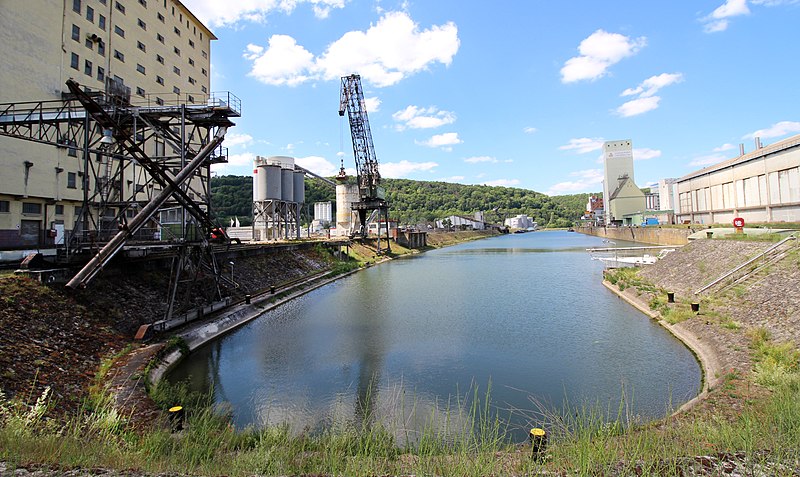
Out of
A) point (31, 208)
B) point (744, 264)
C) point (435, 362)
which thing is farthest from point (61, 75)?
point (744, 264)

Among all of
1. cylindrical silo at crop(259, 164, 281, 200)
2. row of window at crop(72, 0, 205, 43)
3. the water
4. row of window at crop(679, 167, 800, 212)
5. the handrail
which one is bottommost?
the water

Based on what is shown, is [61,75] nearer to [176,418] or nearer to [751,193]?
[176,418]

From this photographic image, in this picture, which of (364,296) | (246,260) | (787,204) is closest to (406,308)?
(364,296)

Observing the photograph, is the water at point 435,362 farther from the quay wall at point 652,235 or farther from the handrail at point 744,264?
the quay wall at point 652,235

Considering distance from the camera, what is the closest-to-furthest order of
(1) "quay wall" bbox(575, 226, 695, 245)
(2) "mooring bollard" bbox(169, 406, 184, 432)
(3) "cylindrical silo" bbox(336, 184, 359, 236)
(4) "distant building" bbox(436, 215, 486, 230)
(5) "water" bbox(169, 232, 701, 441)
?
1. (2) "mooring bollard" bbox(169, 406, 184, 432)
2. (5) "water" bbox(169, 232, 701, 441)
3. (1) "quay wall" bbox(575, 226, 695, 245)
4. (3) "cylindrical silo" bbox(336, 184, 359, 236)
5. (4) "distant building" bbox(436, 215, 486, 230)

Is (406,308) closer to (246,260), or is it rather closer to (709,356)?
(246,260)

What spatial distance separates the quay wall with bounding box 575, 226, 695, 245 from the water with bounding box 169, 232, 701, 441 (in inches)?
1482

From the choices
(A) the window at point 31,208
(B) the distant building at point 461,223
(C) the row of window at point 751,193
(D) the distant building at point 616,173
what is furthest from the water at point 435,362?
(B) the distant building at point 461,223

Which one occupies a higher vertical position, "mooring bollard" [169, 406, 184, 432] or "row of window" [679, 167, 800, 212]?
"row of window" [679, 167, 800, 212]

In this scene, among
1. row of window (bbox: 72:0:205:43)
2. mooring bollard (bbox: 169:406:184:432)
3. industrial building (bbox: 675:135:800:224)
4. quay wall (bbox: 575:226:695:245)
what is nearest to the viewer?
mooring bollard (bbox: 169:406:184:432)

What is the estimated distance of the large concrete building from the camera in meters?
23.6

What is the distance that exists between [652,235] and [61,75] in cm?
8231

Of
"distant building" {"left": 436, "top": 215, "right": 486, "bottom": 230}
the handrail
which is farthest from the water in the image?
"distant building" {"left": 436, "top": 215, "right": 486, "bottom": 230}

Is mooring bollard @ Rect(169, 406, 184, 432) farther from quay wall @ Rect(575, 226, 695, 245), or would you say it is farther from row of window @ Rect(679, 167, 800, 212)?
row of window @ Rect(679, 167, 800, 212)
